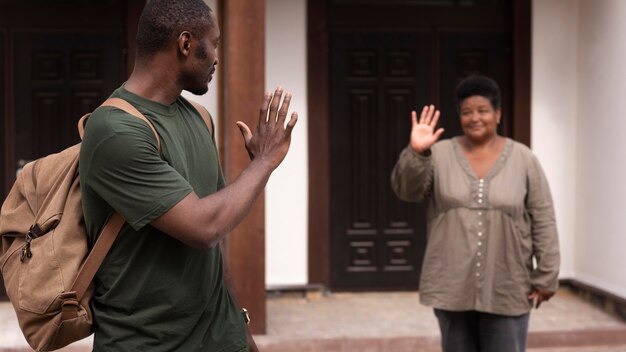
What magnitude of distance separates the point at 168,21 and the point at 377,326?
5.57 metres

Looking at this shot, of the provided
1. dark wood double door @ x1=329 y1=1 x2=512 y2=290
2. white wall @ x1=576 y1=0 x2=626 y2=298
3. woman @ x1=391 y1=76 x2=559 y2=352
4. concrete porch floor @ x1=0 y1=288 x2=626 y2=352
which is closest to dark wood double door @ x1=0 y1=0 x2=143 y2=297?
concrete porch floor @ x1=0 y1=288 x2=626 y2=352

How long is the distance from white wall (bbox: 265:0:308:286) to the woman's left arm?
399 cm

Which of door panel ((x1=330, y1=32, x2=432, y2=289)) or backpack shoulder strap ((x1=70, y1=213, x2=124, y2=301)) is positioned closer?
backpack shoulder strap ((x1=70, y1=213, x2=124, y2=301))

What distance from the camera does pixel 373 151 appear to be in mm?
9273

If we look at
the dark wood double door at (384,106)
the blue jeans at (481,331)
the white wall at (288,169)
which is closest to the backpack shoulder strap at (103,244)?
the blue jeans at (481,331)

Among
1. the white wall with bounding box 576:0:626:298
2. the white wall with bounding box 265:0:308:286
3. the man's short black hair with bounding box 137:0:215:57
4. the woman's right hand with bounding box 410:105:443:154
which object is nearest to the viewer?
the man's short black hair with bounding box 137:0:215:57

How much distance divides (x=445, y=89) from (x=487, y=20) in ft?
2.31

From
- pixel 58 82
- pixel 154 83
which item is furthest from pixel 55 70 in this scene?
pixel 154 83

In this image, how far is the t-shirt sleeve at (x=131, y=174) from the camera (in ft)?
8.60

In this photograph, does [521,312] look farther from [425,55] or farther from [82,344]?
[425,55]

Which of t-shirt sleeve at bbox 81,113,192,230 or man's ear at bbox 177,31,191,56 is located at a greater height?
man's ear at bbox 177,31,191,56

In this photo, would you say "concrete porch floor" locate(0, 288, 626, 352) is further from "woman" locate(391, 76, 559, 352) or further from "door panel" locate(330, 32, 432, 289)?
"woman" locate(391, 76, 559, 352)

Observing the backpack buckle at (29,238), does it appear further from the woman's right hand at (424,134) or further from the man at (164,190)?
the woman's right hand at (424,134)

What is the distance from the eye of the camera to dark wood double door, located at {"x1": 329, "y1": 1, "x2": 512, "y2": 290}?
9195 millimetres
